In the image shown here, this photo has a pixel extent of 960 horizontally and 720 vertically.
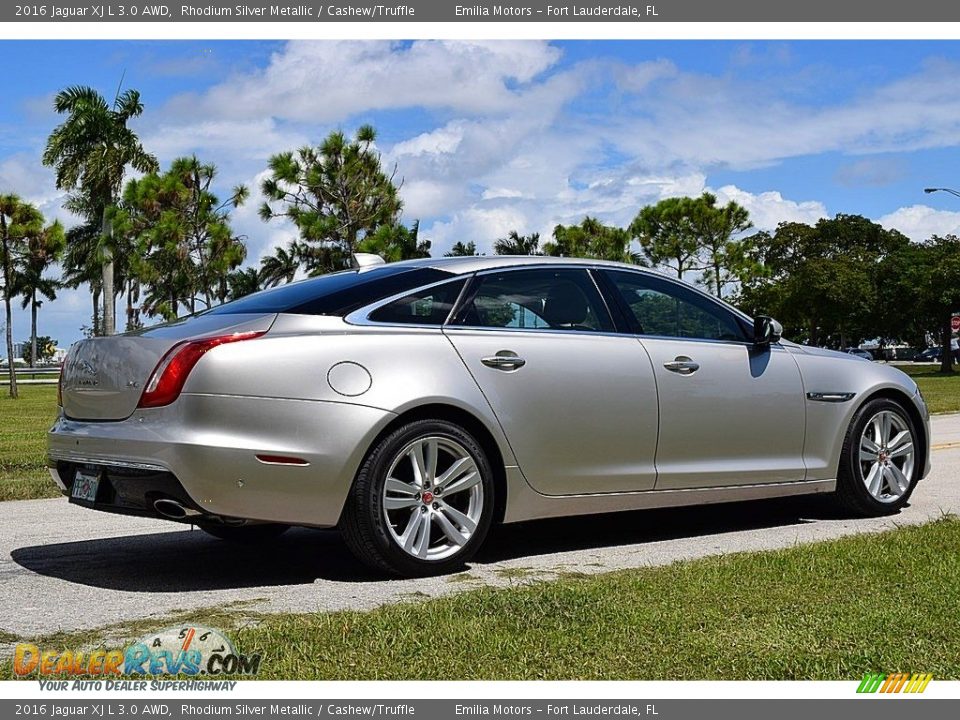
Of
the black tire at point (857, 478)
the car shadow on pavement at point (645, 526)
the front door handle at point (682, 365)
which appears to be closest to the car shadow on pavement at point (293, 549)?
the car shadow on pavement at point (645, 526)

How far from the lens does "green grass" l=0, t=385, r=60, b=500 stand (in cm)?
971

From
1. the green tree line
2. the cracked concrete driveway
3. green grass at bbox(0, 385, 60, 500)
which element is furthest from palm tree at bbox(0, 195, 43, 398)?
the cracked concrete driveway

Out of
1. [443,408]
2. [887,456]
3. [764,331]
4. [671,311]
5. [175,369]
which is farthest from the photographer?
[887,456]

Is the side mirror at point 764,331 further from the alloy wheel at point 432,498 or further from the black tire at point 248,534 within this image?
the black tire at point 248,534

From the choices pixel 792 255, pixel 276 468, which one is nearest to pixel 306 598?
pixel 276 468

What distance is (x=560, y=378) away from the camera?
6.38 metres

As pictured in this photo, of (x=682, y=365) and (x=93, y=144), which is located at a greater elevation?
(x=93, y=144)

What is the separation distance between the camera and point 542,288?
22.0 feet

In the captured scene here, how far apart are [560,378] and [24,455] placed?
891cm

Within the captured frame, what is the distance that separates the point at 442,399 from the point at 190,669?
218cm

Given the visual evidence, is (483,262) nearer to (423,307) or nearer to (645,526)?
(423,307)

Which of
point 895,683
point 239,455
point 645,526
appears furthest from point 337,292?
point 895,683

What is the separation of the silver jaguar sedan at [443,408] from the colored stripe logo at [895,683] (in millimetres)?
2533

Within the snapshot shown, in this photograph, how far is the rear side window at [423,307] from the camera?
606cm
